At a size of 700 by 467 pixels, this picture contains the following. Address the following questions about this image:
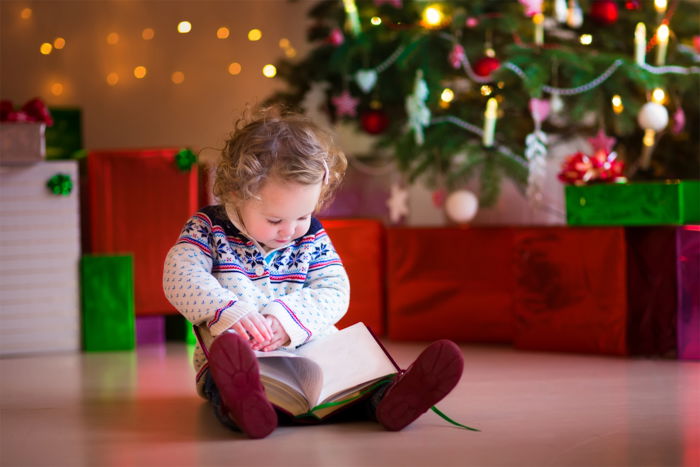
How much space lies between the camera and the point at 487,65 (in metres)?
2.06

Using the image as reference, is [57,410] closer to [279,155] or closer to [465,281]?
[279,155]

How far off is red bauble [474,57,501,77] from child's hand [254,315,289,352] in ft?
3.42

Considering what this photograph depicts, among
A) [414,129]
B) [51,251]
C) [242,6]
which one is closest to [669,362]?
[414,129]

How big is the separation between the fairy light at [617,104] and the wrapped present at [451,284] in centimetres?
40

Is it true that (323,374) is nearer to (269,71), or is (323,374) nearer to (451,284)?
(451,284)

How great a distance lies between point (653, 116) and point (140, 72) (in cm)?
166

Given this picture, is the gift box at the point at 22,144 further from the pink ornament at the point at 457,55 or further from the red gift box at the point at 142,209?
the pink ornament at the point at 457,55

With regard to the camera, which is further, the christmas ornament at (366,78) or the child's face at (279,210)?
the christmas ornament at (366,78)

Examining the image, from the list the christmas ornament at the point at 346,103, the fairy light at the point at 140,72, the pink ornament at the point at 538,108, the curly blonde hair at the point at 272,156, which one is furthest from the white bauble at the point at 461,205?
the fairy light at the point at 140,72

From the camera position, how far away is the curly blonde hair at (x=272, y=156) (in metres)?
1.29

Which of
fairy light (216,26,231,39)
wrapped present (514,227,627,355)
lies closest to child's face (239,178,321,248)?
wrapped present (514,227,627,355)

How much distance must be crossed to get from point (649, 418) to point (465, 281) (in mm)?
845

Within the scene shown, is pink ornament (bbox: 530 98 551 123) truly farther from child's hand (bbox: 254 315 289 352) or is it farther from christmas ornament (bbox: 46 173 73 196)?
christmas ornament (bbox: 46 173 73 196)

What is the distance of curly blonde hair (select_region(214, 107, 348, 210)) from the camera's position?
1.29m
